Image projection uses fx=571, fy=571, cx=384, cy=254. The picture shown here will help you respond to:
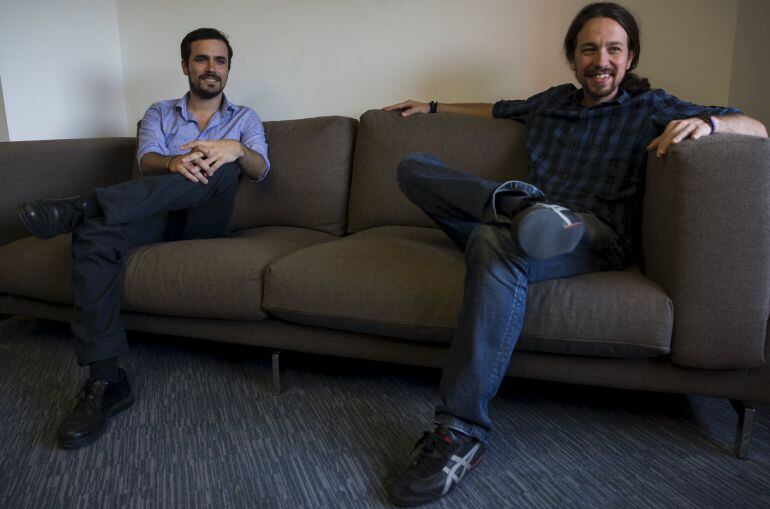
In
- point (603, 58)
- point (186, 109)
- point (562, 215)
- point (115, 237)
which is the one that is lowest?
point (115, 237)

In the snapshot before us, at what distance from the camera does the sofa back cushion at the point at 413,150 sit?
1.89 meters

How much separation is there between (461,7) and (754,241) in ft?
5.08

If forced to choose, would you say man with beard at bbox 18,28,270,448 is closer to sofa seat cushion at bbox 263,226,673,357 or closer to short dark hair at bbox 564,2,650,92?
sofa seat cushion at bbox 263,226,673,357

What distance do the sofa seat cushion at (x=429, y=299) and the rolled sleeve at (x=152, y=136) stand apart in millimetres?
842

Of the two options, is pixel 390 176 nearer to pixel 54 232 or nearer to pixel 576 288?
pixel 576 288

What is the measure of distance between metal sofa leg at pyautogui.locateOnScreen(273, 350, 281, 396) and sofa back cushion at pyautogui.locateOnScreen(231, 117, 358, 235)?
662 mm

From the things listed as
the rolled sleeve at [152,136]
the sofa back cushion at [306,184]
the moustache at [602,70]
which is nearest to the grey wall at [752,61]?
the moustache at [602,70]

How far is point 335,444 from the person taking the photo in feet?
4.42

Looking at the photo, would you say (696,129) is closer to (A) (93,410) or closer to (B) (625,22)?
(B) (625,22)

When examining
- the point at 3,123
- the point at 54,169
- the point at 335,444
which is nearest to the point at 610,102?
the point at 335,444

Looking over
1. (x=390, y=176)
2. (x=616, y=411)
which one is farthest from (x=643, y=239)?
(x=390, y=176)

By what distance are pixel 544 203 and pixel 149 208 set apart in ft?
3.61

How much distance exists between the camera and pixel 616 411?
59.3 inches

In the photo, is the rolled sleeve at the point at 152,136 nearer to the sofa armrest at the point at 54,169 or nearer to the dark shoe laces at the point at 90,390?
the sofa armrest at the point at 54,169
